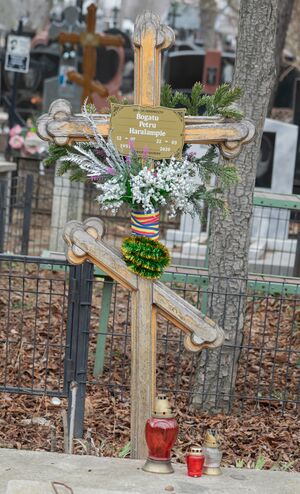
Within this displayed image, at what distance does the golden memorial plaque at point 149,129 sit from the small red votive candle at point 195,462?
137 centimetres

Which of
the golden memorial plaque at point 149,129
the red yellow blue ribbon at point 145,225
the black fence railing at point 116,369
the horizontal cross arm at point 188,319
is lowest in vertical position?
the black fence railing at point 116,369

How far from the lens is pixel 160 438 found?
15.0 feet

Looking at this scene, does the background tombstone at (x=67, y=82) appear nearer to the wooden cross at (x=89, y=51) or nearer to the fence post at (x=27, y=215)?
the wooden cross at (x=89, y=51)

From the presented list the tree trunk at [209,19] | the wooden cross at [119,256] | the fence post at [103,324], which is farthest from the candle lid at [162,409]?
the tree trunk at [209,19]

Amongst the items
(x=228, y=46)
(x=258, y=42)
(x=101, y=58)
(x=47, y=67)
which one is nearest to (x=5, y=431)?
(x=258, y=42)

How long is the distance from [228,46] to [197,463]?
128 feet

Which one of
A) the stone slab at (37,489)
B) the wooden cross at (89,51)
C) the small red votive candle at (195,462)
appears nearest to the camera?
the stone slab at (37,489)

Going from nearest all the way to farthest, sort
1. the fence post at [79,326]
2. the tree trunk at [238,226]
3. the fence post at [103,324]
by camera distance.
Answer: the fence post at [79,326]
the tree trunk at [238,226]
the fence post at [103,324]

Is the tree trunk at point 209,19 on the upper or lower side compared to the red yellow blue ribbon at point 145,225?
upper

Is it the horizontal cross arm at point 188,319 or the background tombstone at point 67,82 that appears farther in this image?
the background tombstone at point 67,82

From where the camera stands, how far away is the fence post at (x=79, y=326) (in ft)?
18.9

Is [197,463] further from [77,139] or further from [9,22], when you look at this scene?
[9,22]

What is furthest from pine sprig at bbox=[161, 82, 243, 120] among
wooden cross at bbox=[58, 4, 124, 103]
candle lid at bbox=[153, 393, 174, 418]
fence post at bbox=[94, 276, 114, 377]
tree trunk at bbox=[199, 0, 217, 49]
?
tree trunk at bbox=[199, 0, 217, 49]

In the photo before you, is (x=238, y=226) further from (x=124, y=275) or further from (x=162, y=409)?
(x=162, y=409)
